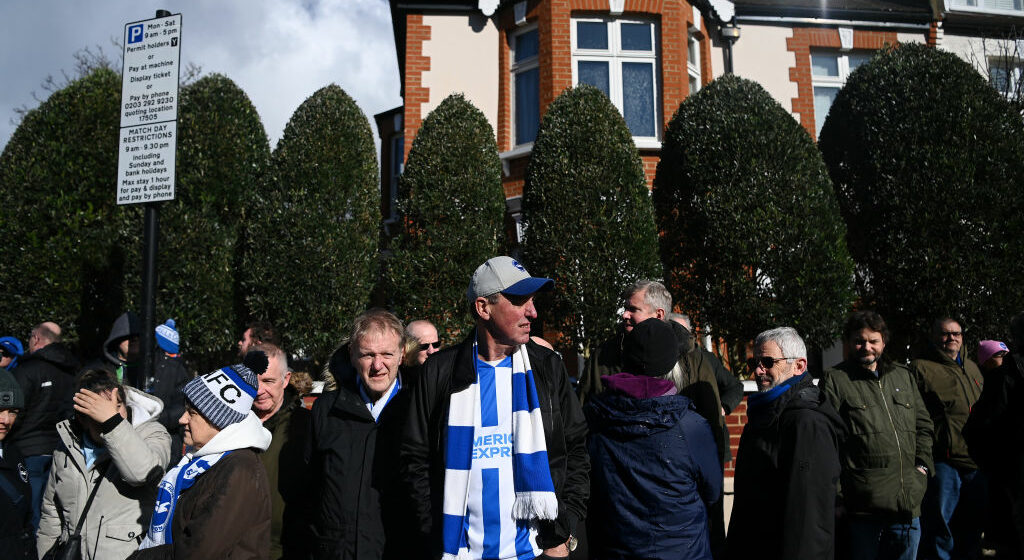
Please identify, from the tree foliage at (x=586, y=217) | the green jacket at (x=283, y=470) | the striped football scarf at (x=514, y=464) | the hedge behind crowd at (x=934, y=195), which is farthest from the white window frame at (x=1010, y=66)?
the green jacket at (x=283, y=470)

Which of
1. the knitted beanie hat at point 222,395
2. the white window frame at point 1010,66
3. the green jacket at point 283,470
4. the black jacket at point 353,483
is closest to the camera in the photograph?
the knitted beanie hat at point 222,395

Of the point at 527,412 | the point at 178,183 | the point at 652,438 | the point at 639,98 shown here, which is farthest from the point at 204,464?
the point at 639,98

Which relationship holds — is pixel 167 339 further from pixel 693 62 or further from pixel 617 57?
pixel 693 62

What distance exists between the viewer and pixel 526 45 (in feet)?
39.6

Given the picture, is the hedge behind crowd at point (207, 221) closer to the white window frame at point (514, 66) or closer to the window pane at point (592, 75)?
the white window frame at point (514, 66)

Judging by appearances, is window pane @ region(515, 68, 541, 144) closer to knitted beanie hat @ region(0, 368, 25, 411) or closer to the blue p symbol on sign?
the blue p symbol on sign

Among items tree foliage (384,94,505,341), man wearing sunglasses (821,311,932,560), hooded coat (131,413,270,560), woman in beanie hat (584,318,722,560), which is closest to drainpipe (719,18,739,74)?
tree foliage (384,94,505,341)

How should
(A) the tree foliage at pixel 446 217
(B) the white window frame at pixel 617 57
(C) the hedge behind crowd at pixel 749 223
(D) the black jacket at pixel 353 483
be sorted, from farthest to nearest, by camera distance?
(B) the white window frame at pixel 617 57
(A) the tree foliage at pixel 446 217
(C) the hedge behind crowd at pixel 749 223
(D) the black jacket at pixel 353 483

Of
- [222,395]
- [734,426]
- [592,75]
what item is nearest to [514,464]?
[222,395]

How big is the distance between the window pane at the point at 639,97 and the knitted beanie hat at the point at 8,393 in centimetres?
952

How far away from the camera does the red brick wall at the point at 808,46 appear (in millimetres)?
12773

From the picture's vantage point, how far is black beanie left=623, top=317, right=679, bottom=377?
10.4 feet

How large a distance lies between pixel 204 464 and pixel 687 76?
10694 mm

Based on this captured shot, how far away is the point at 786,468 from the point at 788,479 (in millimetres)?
66
